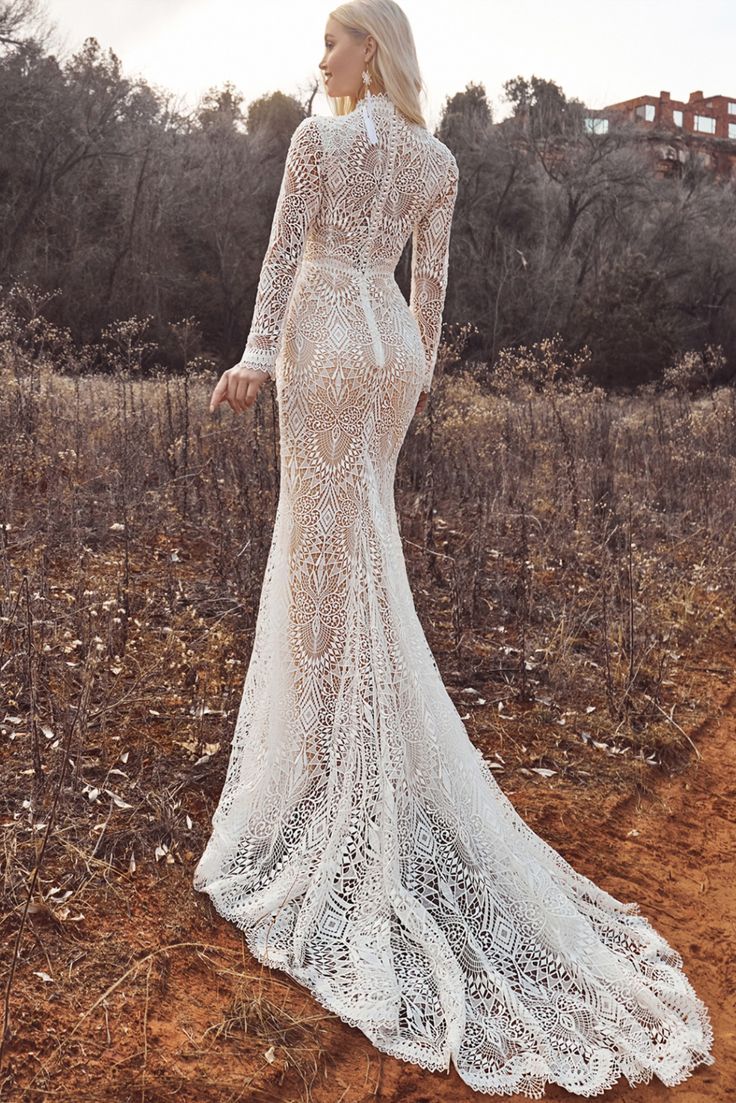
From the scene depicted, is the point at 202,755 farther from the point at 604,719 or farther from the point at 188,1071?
the point at 604,719

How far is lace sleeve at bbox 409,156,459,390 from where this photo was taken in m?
2.91

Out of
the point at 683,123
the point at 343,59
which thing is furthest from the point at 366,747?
the point at 683,123

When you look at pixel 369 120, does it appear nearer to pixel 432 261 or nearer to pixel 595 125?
pixel 432 261

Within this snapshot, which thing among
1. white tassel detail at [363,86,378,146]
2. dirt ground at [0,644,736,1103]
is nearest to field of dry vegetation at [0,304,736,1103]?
dirt ground at [0,644,736,1103]

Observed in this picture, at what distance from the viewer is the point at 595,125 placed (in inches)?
1173

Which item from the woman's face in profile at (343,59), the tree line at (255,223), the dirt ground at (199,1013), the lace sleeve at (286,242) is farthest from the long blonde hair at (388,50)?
the tree line at (255,223)

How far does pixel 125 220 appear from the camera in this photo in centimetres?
2188

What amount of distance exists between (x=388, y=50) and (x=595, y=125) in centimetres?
3065

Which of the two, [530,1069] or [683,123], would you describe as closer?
[530,1069]

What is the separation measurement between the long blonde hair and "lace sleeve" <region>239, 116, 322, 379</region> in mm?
261

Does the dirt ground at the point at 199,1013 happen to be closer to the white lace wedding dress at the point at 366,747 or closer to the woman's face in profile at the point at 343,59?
the white lace wedding dress at the point at 366,747

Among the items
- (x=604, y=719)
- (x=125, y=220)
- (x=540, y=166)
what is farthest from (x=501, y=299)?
(x=604, y=719)

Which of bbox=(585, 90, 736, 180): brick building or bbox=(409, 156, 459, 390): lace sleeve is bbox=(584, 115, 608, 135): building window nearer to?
bbox=(585, 90, 736, 180): brick building

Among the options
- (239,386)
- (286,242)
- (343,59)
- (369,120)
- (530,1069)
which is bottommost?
(530,1069)
